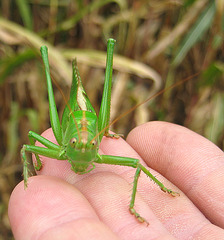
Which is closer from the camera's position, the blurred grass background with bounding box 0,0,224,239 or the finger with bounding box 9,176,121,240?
the finger with bounding box 9,176,121,240

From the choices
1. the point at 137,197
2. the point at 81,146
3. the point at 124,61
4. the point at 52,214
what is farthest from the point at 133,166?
the point at 124,61

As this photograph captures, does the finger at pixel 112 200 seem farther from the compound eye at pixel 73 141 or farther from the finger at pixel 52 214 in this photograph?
the compound eye at pixel 73 141

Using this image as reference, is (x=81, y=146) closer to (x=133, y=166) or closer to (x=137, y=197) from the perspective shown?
(x=133, y=166)

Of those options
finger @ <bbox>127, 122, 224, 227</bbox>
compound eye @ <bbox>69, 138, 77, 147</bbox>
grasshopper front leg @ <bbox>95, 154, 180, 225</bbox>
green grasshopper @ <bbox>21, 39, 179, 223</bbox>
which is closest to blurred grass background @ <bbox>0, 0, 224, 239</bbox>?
finger @ <bbox>127, 122, 224, 227</bbox>

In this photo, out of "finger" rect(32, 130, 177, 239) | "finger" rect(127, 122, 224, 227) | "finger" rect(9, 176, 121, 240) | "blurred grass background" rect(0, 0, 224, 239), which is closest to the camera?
"finger" rect(9, 176, 121, 240)

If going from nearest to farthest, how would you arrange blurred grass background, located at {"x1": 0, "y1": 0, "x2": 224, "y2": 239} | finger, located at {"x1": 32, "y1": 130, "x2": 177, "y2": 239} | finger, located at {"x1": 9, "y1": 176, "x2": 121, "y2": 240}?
finger, located at {"x1": 9, "y1": 176, "x2": 121, "y2": 240}, finger, located at {"x1": 32, "y1": 130, "x2": 177, "y2": 239}, blurred grass background, located at {"x1": 0, "y1": 0, "x2": 224, "y2": 239}

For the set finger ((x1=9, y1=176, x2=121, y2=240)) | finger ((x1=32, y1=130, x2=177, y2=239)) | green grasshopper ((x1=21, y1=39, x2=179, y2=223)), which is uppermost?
green grasshopper ((x1=21, y1=39, x2=179, y2=223))

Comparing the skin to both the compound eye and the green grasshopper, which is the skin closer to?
the green grasshopper

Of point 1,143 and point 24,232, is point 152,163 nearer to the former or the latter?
point 24,232

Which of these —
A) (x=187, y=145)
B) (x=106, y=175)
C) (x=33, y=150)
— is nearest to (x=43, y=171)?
(x=33, y=150)
